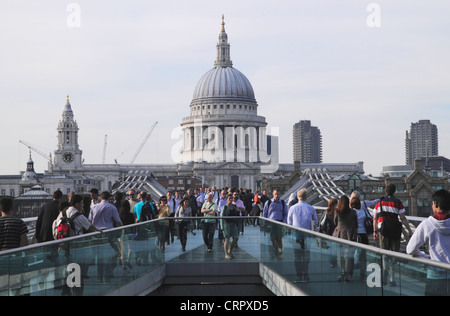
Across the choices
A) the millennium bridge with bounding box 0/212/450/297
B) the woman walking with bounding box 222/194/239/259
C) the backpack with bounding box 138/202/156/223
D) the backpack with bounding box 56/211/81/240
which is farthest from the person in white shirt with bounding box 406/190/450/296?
the backpack with bounding box 138/202/156/223

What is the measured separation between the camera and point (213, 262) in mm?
19875

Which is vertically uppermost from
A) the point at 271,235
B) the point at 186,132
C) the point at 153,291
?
the point at 186,132

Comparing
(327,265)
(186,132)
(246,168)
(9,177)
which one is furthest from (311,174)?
(327,265)

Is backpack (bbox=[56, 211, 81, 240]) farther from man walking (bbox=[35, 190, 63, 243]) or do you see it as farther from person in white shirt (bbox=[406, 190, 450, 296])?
person in white shirt (bbox=[406, 190, 450, 296])

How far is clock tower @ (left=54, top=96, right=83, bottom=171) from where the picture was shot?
575 ft

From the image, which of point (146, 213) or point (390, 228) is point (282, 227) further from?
point (146, 213)

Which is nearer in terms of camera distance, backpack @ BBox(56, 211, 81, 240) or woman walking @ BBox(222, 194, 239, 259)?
backpack @ BBox(56, 211, 81, 240)

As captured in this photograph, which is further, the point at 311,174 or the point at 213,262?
the point at 311,174

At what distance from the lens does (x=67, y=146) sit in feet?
581

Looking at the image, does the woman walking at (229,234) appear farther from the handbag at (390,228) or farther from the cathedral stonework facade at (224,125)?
the cathedral stonework facade at (224,125)
